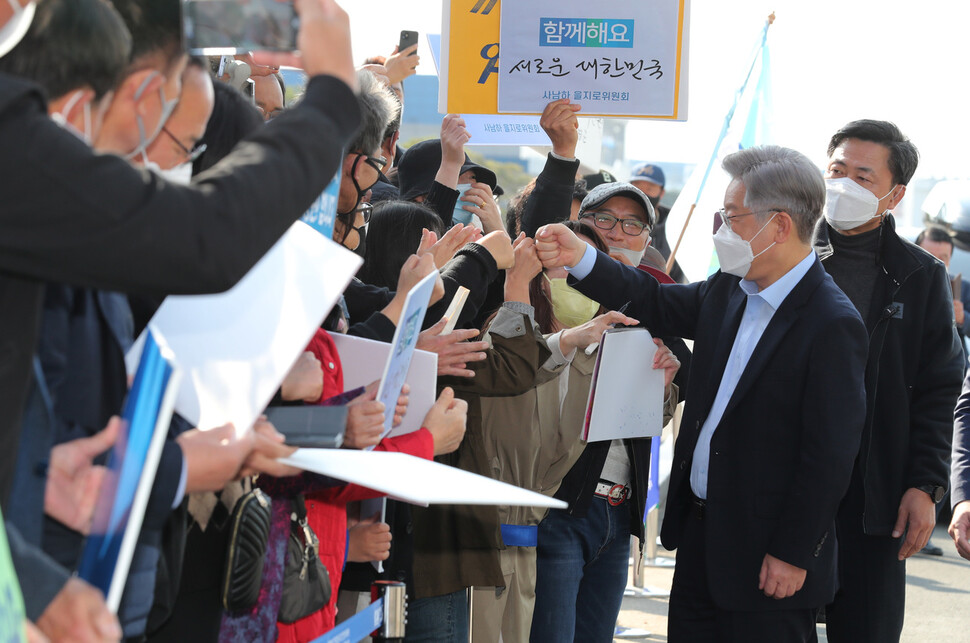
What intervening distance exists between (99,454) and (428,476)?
1.81 feet

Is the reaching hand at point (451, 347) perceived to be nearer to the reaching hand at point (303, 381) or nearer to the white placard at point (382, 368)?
the white placard at point (382, 368)

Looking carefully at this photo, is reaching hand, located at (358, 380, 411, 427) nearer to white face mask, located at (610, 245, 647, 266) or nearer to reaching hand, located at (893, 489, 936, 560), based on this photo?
white face mask, located at (610, 245, 647, 266)

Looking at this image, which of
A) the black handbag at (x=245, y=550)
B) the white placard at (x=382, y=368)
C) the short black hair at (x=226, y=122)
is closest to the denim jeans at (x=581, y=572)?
the white placard at (x=382, y=368)

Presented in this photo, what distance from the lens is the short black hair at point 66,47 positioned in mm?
1377

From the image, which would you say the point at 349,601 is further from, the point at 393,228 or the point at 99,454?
the point at 99,454

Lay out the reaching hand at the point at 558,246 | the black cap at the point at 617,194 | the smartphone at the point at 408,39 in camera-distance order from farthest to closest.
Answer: the smartphone at the point at 408,39 → the black cap at the point at 617,194 → the reaching hand at the point at 558,246

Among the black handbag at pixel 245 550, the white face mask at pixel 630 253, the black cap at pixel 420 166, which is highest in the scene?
the black cap at pixel 420 166

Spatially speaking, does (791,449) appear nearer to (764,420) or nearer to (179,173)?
(764,420)

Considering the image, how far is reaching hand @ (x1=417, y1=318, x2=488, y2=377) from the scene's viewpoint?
9.78 ft

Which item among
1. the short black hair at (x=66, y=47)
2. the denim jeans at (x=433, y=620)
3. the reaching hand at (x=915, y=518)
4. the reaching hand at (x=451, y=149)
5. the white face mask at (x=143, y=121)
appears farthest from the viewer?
the reaching hand at (x=451, y=149)

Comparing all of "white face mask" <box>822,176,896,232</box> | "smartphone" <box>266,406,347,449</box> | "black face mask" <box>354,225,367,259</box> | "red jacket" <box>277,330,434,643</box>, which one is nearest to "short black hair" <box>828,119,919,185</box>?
"white face mask" <box>822,176,896,232</box>

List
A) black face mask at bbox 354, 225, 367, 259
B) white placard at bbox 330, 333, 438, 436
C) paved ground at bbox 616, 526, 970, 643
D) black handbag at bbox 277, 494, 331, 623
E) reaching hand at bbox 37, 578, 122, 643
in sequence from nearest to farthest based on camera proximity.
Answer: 1. reaching hand at bbox 37, 578, 122, 643
2. black handbag at bbox 277, 494, 331, 623
3. white placard at bbox 330, 333, 438, 436
4. black face mask at bbox 354, 225, 367, 259
5. paved ground at bbox 616, 526, 970, 643

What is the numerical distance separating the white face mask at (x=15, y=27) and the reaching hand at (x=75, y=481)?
1.69ft

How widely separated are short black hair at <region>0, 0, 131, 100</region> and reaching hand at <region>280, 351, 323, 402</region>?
84 centimetres
